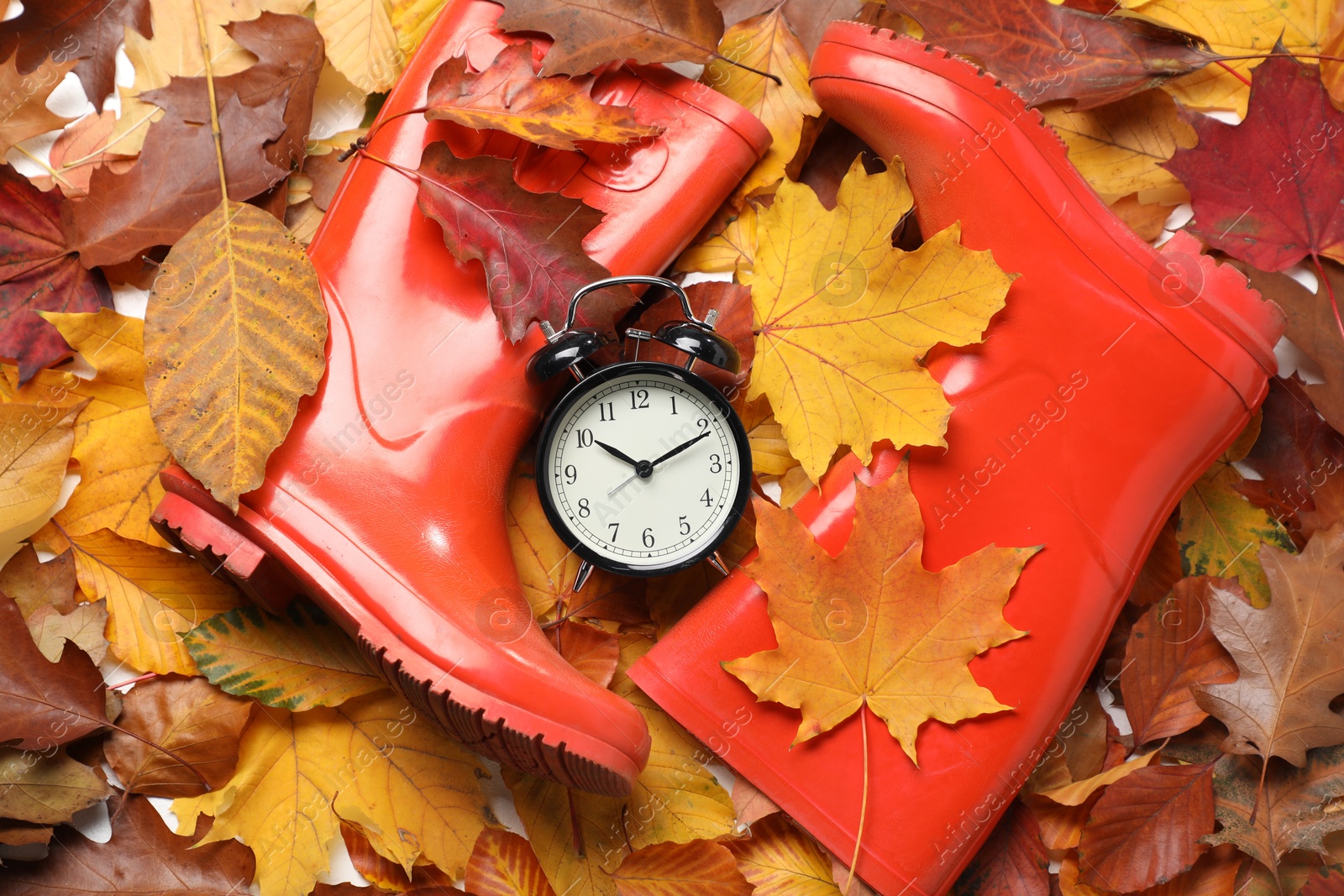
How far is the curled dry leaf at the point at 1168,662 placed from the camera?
37.9 inches

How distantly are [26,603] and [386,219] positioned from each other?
1.82 feet

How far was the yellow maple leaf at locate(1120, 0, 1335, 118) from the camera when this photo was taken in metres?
1.01

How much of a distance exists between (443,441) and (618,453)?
6.7 inches

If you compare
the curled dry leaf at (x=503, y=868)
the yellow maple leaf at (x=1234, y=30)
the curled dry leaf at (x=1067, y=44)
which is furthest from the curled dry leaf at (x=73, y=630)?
the yellow maple leaf at (x=1234, y=30)

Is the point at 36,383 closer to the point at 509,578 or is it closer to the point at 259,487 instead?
the point at 259,487

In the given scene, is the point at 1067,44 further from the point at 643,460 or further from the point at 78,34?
the point at 78,34

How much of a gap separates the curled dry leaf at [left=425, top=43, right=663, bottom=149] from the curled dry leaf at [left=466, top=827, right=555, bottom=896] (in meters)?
0.69

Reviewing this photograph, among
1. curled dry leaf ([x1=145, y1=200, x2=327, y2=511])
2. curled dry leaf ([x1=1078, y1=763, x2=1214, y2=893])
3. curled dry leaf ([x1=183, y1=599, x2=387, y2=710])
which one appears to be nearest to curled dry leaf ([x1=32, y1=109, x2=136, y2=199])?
curled dry leaf ([x1=145, y1=200, x2=327, y2=511])

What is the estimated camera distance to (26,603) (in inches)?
38.4

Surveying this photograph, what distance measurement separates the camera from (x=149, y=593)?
98 centimetres

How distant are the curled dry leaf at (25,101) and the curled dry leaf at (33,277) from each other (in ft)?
0.24

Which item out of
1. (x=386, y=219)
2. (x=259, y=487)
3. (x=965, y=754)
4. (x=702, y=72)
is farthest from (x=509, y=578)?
(x=702, y=72)

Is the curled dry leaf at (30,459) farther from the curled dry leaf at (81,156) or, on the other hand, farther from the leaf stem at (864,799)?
the leaf stem at (864,799)

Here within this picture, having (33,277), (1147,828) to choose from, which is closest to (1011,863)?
(1147,828)
